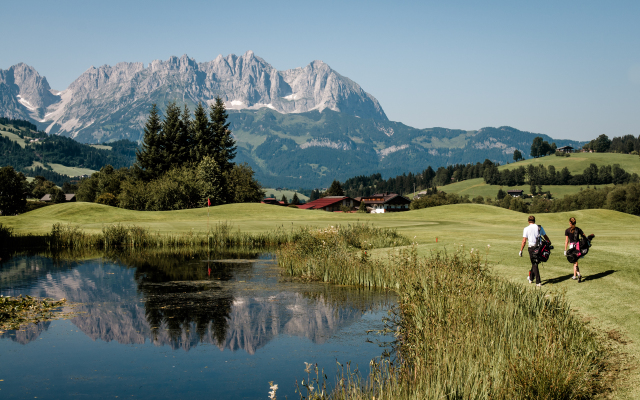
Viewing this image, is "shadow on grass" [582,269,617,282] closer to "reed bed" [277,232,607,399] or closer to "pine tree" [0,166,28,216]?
"reed bed" [277,232,607,399]

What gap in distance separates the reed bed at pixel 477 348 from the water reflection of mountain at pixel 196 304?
3320mm

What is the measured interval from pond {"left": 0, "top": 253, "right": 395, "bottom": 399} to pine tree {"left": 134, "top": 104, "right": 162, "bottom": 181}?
65243mm

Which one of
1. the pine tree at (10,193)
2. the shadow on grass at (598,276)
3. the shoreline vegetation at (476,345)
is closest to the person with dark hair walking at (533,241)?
the shoreline vegetation at (476,345)

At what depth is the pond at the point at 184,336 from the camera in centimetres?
1139

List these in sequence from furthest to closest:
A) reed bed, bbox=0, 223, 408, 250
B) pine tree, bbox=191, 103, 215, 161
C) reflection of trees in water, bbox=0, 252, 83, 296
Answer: pine tree, bbox=191, 103, 215, 161
reed bed, bbox=0, 223, 408, 250
reflection of trees in water, bbox=0, 252, 83, 296

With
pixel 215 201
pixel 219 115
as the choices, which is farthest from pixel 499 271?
pixel 219 115

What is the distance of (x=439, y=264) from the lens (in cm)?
1797

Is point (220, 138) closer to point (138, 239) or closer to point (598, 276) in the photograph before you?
point (138, 239)

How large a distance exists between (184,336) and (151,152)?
78.9m

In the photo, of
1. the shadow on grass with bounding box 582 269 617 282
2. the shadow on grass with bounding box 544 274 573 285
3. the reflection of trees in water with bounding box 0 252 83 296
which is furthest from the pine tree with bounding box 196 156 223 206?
the shadow on grass with bounding box 582 269 617 282

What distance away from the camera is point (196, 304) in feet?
62.3

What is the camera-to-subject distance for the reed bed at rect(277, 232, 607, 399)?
8.76 meters

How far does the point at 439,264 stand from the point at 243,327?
735 cm

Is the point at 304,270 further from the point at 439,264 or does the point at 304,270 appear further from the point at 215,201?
the point at 215,201
